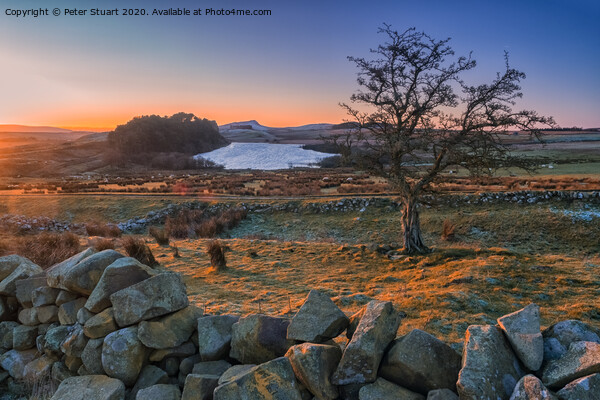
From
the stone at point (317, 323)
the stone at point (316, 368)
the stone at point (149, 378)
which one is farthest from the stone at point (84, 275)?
the stone at point (316, 368)

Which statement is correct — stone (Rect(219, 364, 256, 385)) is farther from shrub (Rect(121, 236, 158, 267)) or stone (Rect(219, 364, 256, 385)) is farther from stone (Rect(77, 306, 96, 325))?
shrub (Rect(121, 236, 158, 267))

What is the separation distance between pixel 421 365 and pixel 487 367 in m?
0.68

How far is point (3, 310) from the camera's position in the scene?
6.78 m

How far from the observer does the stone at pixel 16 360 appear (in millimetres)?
6105

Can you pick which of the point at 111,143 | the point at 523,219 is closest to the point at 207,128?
the point at 111,143

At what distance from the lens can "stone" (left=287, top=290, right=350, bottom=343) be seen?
175 inches

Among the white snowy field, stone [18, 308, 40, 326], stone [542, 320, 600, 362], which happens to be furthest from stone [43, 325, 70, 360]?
the white snowy field

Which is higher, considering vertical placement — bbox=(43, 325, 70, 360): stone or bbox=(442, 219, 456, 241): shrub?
bbox=(43, 325, 70, 360): stone

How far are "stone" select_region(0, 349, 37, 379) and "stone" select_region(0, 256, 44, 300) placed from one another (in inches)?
45.1

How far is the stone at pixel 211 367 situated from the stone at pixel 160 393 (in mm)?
333

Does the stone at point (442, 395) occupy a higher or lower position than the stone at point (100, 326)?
higher

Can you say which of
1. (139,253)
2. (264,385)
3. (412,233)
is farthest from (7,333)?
(412,233)

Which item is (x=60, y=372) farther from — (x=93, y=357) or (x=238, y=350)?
(x=238, y=350)

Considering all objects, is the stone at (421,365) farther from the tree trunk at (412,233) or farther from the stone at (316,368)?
the tree trunk at (412,233)
